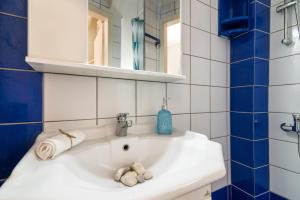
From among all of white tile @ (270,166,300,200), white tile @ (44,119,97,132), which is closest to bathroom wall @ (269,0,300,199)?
white tile @ (270,166,300,200)

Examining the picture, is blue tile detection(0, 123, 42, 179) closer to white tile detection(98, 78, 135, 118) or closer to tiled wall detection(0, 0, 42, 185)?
tiled wall detection(0, 0, 42, 185)

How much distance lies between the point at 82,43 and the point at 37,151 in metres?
0.39

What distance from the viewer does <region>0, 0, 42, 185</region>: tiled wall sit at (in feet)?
1.88

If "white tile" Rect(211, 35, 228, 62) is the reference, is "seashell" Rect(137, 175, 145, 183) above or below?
below

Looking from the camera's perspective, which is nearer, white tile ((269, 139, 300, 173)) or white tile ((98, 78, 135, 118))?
white tile ((98, 78, 135, 118))

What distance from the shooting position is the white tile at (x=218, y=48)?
3.86 ft

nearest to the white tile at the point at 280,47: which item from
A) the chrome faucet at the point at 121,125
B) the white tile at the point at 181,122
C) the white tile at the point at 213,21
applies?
the white tile at the point at 213,21

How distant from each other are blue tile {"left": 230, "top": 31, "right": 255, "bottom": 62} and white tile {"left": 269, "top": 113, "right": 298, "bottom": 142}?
0.45 m

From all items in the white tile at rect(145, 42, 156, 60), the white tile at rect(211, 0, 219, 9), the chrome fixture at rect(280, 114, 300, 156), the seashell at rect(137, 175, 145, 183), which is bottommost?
the seashell at rect(137, 175, 145, 183)

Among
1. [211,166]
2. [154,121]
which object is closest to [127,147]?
[154,121]

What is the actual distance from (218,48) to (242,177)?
96cm

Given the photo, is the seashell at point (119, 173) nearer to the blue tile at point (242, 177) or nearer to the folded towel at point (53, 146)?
the folded towel at point (53, 146)

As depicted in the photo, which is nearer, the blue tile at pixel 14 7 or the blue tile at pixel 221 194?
the blue tile at pixel 14 7

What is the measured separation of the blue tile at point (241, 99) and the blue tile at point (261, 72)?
0.28 feet
